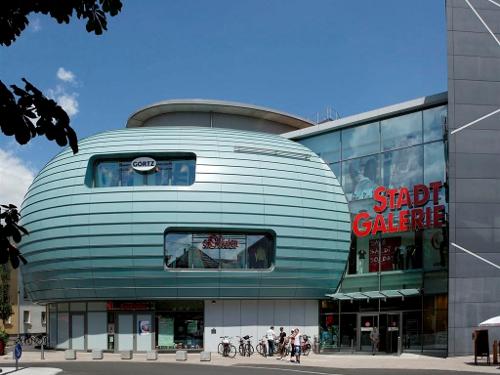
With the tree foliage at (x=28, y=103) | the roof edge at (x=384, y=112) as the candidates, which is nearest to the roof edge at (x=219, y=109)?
the roof edge at (x=384, y=112)

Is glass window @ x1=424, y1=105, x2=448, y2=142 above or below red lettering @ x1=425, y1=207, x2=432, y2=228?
above

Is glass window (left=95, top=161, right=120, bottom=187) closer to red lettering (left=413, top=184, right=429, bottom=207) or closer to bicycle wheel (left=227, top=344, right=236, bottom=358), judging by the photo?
bicycle wheel (left=227, top=344, right=236, bottom=358)

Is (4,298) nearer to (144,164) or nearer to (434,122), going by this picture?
(144,164)

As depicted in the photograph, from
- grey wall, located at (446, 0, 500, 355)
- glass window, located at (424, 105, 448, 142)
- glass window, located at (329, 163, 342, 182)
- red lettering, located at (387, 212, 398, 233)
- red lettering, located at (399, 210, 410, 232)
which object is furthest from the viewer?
glass window, located at (329, 163, 342, 182)

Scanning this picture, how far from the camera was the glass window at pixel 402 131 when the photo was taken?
120 feet

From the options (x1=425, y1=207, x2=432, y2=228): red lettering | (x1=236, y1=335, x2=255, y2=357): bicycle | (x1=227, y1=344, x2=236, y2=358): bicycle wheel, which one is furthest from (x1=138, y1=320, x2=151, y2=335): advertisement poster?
(x1=425, y1=207, x2=432, y2=228): red lettering

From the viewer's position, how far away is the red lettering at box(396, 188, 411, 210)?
120 ft

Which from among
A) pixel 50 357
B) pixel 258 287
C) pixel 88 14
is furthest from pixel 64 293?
pixel 88 14

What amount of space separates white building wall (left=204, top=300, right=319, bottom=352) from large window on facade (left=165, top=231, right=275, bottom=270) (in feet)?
7.44

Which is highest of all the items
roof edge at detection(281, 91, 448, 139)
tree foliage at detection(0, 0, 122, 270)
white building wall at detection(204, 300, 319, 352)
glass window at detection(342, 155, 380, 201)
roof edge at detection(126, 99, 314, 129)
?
roof edge at detection(126, 99, 314, 129)

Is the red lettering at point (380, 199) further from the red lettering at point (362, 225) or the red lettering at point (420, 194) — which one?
the red lettering at point (420, 194)

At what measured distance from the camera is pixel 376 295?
121 ft

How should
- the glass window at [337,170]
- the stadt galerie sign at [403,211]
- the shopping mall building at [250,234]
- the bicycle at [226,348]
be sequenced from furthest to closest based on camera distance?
the glass window at [337,170] < the bicycle at [226,348] < the shopping mall building at [250,234] < the stadt galerie sign at [403,211]

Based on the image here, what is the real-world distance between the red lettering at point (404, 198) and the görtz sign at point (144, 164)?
1277 centimetres
